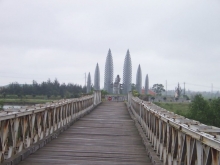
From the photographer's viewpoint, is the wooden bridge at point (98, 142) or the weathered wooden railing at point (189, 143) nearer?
the weathered wooden railing at point (189, 143)

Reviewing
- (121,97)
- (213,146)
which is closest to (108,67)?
(121,97)

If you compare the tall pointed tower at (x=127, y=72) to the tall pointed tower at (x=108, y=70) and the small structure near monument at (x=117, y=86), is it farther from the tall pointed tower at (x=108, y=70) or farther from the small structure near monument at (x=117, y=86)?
the small structure near monument at (x=117, y=86)

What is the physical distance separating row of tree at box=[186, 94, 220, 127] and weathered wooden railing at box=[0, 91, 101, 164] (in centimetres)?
2364

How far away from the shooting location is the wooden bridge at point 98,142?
4.00m

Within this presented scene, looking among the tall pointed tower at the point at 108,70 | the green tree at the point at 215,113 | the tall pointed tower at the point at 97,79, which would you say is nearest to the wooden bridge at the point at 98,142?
the green tree at the point at 215,113

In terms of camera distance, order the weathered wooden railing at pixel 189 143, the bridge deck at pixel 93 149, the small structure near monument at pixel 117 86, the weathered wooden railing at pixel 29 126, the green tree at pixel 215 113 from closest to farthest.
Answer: the weathered wooden railing at pixel 189 143 → the weathered wooden railing at pixel 29 126 → the bridge deck at pixel 93 149 → the green tree at pixel 215 113 → the small structure near monument at pixel 117 86

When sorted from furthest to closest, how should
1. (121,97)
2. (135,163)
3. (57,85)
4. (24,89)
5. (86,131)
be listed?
(57,85)
(24,89)
(121,97)
(86,131)
(135,163)

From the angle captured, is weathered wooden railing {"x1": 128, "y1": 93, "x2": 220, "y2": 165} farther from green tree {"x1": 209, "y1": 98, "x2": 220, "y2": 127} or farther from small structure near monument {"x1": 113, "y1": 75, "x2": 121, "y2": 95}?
small structure near monument {"x1": 113, "y1": 75, "x2": 121, "y2": 95}

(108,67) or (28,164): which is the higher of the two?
(108,67)

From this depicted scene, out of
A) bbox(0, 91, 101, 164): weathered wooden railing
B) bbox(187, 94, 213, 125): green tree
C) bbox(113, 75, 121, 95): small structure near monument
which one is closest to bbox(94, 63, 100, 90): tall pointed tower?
bbox(113, 75, 121, 95): small structure near monument

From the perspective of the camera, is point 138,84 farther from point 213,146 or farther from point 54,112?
point 213,146

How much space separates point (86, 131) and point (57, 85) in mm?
69994

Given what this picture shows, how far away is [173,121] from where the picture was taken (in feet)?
16.4

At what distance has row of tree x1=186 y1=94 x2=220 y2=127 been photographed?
3212cm
